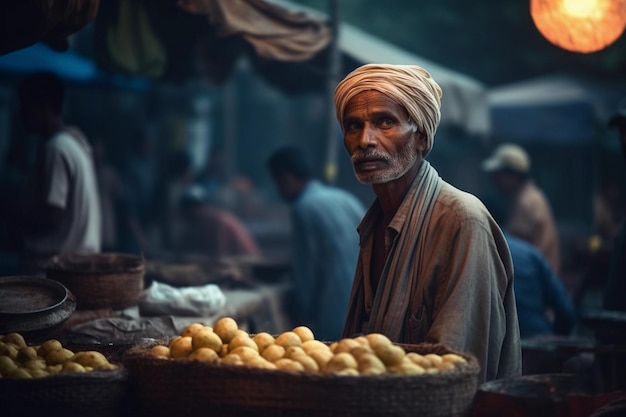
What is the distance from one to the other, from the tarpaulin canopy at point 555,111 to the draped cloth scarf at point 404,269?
11.0m

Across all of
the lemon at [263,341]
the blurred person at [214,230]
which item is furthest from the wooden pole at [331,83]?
the lemon at [263,341]

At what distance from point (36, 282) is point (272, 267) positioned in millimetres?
4326

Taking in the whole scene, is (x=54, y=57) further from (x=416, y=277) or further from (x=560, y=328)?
(x=416, y=277)

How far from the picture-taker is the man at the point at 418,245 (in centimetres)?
338

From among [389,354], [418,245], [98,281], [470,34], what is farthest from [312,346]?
[470,34]

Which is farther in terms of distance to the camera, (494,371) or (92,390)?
(494,371)

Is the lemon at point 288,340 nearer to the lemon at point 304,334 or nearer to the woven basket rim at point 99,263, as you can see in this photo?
the lemon at point 304,334

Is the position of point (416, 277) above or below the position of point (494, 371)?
above

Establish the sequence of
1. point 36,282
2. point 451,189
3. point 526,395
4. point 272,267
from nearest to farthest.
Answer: point 526,395 → point 451,189 → point 36,282 → point 272,267

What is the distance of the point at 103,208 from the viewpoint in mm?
10922

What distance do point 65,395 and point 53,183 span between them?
3234mm

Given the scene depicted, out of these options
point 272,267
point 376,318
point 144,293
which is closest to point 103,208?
point 272,267

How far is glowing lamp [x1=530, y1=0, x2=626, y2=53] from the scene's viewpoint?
666 cm

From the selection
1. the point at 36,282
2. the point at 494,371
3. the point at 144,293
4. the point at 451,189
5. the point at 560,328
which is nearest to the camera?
the point at 494,371
